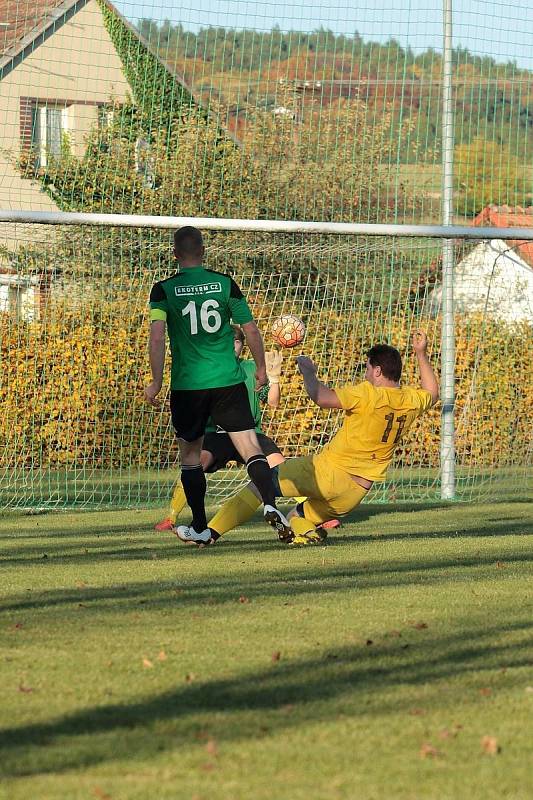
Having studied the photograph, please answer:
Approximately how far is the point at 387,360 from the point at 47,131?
691cm

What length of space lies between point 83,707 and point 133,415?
10307 millimetres

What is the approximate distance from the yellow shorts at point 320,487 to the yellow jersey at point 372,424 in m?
0.08

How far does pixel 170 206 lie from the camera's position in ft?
52.2

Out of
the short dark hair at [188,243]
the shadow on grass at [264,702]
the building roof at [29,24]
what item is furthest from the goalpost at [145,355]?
the shadow on grass at [264,702]

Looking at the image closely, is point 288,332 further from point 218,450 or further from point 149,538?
point 149,538

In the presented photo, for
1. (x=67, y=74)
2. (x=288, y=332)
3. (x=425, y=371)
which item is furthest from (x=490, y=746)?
(x=67, y=74)

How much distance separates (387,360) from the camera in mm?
A: 8859

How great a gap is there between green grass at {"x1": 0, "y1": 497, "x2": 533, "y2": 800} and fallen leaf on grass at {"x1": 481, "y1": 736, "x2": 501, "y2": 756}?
0.03 m

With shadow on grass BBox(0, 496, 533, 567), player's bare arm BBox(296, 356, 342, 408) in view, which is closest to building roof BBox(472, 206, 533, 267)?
shadow on grass BBox(0, 496, 533, 567)

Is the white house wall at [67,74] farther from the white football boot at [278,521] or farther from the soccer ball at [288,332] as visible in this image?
the white football boot at [278,521]

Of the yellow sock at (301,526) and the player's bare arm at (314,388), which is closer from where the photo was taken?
the player's bare arm at (314,388)

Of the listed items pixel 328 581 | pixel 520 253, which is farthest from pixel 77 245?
pixel 328 581

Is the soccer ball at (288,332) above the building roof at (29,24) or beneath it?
beneath

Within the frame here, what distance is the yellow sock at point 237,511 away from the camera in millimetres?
8891
